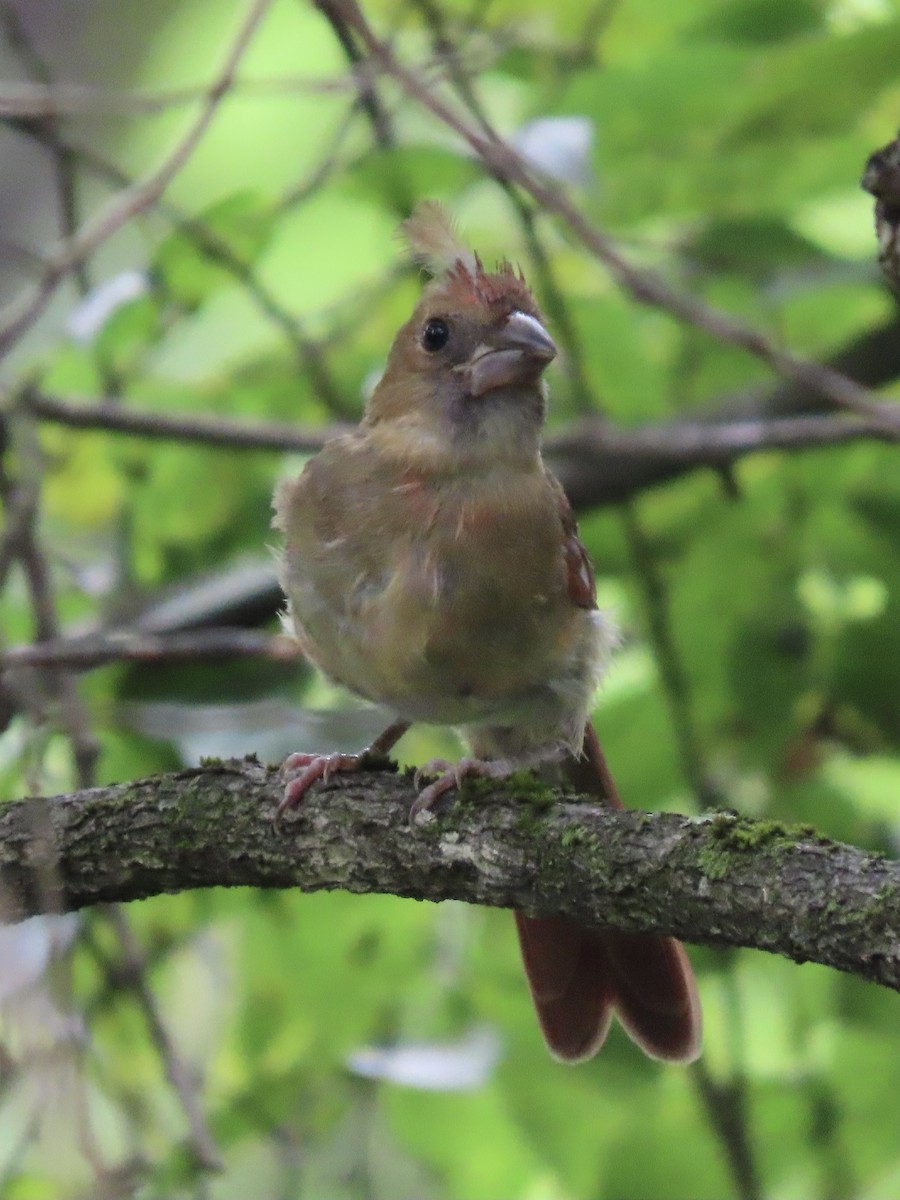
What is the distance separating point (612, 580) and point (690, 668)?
330mm

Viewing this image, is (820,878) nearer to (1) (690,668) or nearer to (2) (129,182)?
(1) (690,668)

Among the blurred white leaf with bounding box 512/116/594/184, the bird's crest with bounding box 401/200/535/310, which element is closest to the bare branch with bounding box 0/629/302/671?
the bird's crest with bounding box 401/200/535/310

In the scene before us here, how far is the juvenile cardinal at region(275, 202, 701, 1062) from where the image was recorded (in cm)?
321

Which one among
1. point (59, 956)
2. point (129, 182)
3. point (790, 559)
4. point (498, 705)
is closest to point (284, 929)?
point (498, 705)

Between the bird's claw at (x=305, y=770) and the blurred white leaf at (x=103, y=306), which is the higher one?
the blurred white leaf at (x=103, y=306)

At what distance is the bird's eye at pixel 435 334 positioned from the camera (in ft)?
11.2

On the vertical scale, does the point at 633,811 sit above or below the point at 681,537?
below

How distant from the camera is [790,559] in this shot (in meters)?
3.90

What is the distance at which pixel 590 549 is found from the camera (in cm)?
410

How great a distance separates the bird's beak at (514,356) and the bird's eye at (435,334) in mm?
126

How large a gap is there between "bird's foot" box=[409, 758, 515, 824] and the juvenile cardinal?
7 centimetres

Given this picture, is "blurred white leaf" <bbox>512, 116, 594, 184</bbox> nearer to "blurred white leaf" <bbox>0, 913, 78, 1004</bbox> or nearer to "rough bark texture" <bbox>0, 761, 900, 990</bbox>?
"rough bark texture" <bbox>0, 761, 900, 990</bbox>

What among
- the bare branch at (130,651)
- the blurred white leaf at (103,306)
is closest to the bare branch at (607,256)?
the blurred white leaf at (103,306)

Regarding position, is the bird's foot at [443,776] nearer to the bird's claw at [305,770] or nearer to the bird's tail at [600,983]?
the bird's claw at [305,770]
